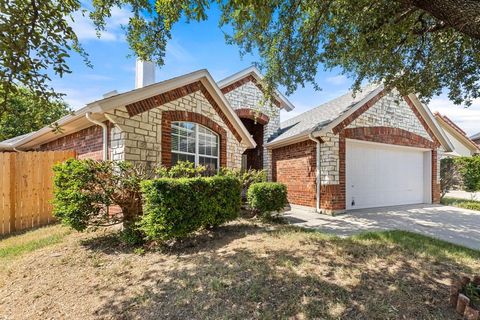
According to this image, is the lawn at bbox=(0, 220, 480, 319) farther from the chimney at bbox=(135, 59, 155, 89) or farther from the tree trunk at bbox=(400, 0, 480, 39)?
the chimney at bbox=(135, 59, 155, 89)

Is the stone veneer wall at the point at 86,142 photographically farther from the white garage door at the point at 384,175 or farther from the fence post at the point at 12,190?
the white garage door at the point at 384,175

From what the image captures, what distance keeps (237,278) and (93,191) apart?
376cm

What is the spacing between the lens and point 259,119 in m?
13.4

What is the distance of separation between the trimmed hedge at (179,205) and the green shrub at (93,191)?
701mm

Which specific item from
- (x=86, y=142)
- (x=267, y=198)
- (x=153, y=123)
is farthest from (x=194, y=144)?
(x=86, y=142)

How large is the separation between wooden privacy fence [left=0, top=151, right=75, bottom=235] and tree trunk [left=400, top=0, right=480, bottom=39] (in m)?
9.52

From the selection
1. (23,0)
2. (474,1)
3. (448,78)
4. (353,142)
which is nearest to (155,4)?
(23,0)

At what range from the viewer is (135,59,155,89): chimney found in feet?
28.8

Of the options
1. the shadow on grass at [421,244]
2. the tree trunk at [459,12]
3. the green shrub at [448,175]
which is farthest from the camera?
the green shrub at [448,175]

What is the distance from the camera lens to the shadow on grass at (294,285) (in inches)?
112

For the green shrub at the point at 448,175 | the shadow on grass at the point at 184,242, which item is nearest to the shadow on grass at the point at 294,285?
the shadow on grass at the point at 184,242

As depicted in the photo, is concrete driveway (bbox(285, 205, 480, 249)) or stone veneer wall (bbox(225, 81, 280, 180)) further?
stone veneer wall (bbox(225, 81, 280, 180))

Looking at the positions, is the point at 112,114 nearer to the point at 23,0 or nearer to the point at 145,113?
the point at 145,113

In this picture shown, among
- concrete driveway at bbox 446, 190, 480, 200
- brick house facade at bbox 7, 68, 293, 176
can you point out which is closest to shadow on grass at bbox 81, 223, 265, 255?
Result: brick house facade at bbox 7, 68, 293, 176
